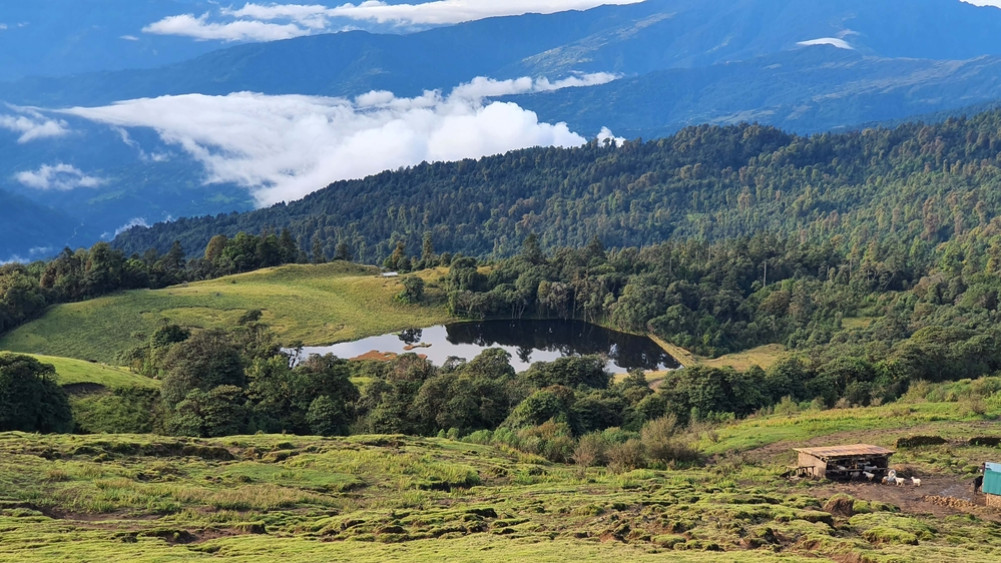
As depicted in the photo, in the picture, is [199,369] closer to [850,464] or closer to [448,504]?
[448,504]

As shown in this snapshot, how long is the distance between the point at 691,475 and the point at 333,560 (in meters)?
18.6

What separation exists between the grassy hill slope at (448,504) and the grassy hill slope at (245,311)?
54.4m

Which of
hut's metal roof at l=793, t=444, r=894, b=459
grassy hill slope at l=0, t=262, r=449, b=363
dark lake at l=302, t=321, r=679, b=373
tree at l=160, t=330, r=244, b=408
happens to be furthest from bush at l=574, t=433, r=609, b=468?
grassy hill slope at l=0, t=262, r=449, b=363

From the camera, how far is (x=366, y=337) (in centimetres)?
10588

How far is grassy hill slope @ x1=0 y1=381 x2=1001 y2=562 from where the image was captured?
25.7m

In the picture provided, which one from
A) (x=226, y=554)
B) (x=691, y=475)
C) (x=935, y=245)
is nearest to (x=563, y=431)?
(x=691, y=475)

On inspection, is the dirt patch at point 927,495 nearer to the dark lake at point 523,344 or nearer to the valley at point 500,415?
the valley at point 500,415

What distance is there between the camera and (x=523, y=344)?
110 meters

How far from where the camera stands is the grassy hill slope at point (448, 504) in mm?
25703

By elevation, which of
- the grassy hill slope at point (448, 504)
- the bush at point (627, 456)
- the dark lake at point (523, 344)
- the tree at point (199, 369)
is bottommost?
the dark lake at point (523, 344)

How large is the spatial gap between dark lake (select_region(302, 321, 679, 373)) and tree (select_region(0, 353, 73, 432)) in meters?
48.7

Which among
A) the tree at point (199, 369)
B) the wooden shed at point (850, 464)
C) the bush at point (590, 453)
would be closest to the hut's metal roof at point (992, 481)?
the wooden shed at point (850, 464)

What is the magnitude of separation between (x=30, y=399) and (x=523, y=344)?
69.0 meters

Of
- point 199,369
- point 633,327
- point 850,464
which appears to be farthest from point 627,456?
point 633,327
